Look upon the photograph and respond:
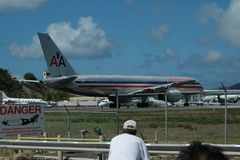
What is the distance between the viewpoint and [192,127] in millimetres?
25516

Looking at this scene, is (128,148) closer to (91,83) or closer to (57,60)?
(57,60)

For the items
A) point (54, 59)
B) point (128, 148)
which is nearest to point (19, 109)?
point (128, 148)

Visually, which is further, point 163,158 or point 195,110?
point 195,110

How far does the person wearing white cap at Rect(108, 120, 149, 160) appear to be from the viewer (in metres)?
7.15

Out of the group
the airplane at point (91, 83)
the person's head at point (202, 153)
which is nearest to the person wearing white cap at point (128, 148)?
the person's head at point (202, 153)

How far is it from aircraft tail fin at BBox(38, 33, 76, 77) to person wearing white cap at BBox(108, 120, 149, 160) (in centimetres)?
5068

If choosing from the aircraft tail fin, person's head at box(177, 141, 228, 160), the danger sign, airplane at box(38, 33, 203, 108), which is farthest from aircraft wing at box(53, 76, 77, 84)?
person's head at box(177, 141, 228, 160)

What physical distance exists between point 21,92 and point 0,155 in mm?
126155

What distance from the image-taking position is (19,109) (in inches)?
731

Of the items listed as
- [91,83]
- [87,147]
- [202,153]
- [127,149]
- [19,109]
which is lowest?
[87,147]

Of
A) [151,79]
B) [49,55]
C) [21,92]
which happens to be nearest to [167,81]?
[151,79]

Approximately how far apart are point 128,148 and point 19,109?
11.8 metres

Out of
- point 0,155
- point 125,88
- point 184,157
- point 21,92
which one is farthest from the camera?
point 21,92

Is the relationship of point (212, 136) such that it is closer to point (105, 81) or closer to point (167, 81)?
point (105, 81)
